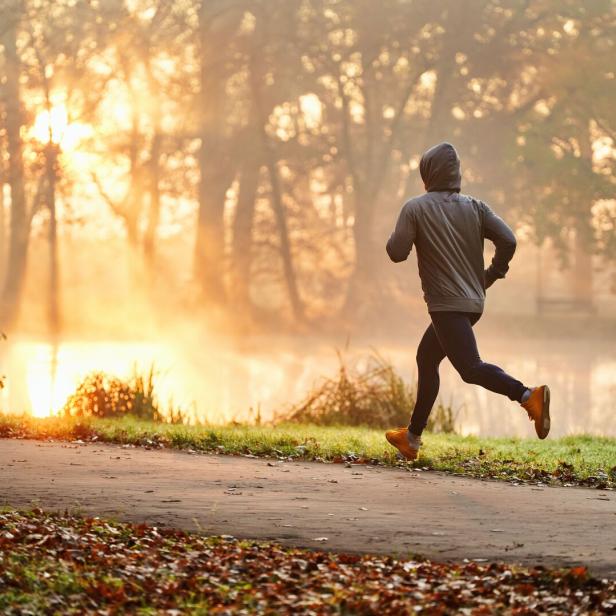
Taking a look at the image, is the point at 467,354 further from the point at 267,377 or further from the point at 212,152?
the point at 212,152

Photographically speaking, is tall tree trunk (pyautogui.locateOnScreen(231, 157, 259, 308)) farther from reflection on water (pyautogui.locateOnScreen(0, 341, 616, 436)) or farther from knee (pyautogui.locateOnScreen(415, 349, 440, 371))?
knee (pyautogui.locateOnScreen(415, 349, 440, 371))

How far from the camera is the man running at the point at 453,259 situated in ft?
27.8

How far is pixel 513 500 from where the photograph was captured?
26.2 ft

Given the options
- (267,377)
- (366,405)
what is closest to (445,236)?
(366,405)

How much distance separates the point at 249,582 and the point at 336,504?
1633 millimetres

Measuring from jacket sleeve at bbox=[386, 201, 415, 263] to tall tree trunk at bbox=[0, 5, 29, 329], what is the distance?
2902cm

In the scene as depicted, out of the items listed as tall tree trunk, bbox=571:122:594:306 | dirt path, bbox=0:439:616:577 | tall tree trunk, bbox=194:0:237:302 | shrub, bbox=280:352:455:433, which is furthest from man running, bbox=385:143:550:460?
tall tree trunk, bbox=571:122:594:306

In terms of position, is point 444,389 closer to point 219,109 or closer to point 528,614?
point 219,109

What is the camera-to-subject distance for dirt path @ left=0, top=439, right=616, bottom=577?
673 cm

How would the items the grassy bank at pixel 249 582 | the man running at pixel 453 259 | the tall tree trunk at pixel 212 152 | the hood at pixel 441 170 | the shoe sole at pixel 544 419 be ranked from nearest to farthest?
the grassy bank at pixel 249 582
the shoe sole at pixel 544 419
the man running at pixel 453 259
the hood at pixel 441 170
the tall tree trunk at pixel 212 152

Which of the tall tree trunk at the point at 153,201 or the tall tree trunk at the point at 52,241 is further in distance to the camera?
the tall tree trunk at the point at 153,201

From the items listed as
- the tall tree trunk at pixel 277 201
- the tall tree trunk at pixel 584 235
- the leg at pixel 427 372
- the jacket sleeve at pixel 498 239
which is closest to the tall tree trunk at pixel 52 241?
the tall tree trunk at pixel 277 201

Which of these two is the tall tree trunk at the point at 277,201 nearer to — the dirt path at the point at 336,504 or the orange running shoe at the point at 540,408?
the dirt path at the point at 336,504

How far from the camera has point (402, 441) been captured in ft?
30.5
